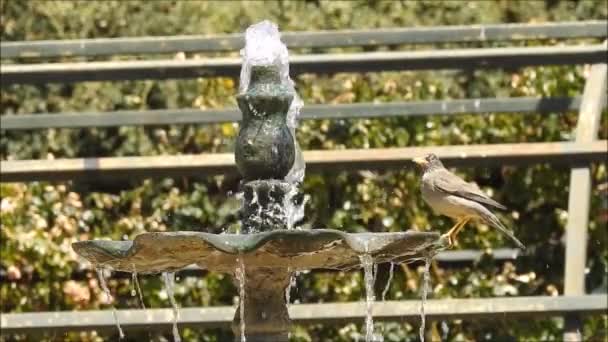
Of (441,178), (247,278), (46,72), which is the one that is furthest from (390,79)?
(247,278)

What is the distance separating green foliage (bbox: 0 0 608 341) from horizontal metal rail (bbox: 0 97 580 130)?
604mm

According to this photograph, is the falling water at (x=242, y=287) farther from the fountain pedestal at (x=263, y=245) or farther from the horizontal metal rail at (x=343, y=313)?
A: the horizontal metal rail at (x=343, y=313)

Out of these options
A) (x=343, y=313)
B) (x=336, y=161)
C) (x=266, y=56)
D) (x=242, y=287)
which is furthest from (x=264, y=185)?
(x=336, y=161)

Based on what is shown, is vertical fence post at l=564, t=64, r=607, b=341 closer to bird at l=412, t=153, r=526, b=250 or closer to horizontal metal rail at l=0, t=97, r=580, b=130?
horizontal metal rail at l=0, t=97, r=580, b=130

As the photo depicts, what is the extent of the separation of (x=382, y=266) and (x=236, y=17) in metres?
1.91

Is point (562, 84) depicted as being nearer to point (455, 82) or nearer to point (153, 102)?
point (455, 82)

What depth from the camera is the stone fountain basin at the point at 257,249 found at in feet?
16.1

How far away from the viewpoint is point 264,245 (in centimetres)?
493

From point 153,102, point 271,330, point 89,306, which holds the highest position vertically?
point 271,330

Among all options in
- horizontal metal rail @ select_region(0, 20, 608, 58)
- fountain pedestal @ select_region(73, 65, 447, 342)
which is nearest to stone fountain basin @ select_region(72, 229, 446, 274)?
fountain pedestal @ select_region(73, 65, 447, 342)

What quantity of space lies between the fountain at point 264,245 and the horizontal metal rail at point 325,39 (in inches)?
114

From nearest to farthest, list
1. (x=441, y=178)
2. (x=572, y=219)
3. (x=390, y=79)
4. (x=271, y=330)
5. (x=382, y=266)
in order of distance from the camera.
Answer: (x=271, y=330)
(x=441, y=178)
(x=572, y=219)
(x=382, y=266)
(x=390, y=79)

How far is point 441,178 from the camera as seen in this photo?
7.08 metres

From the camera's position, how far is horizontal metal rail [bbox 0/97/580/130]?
848 centimetres
